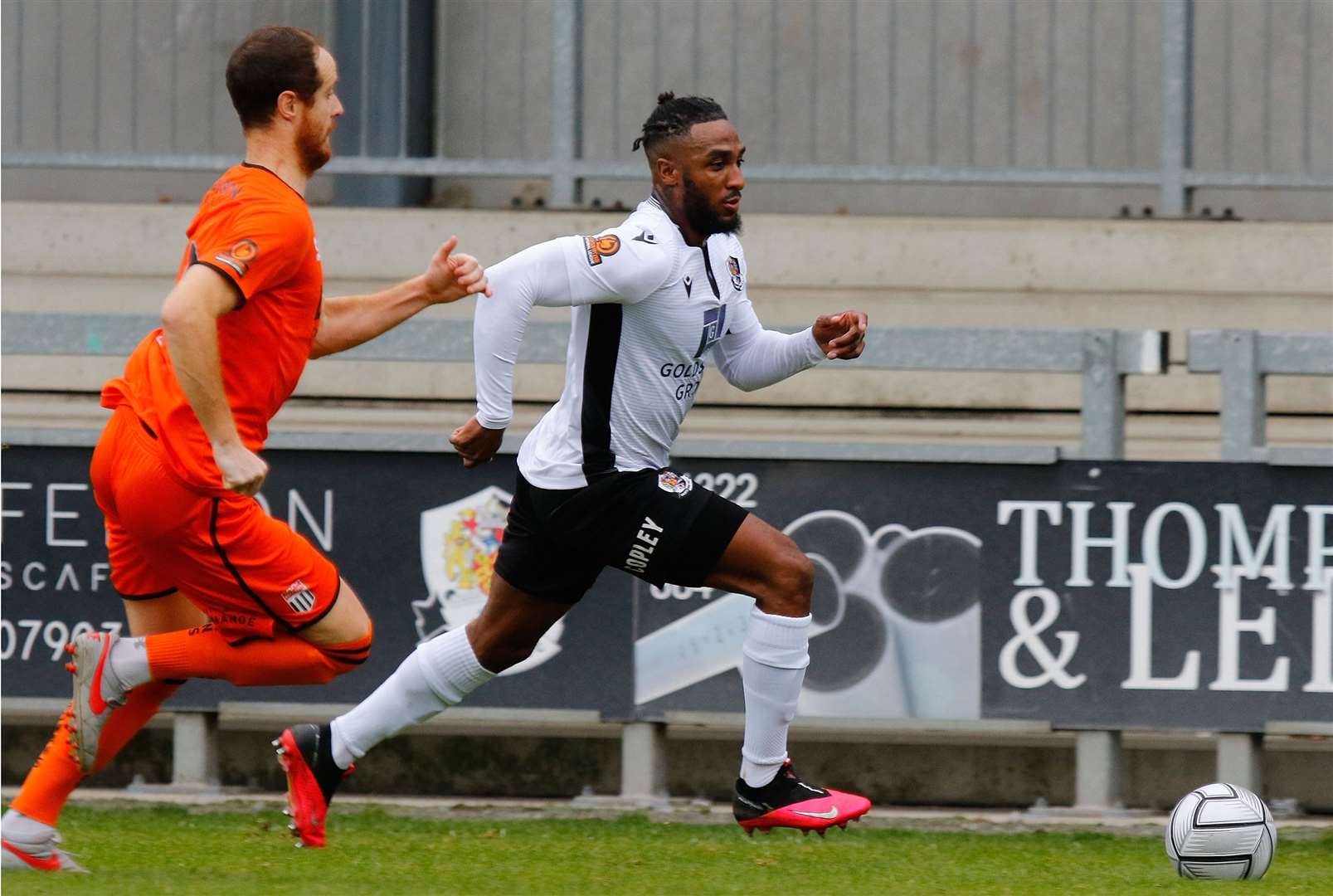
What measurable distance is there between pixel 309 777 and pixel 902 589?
2.41 meters

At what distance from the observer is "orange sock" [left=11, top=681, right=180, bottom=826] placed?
16.9ft

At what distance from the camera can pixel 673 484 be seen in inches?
210

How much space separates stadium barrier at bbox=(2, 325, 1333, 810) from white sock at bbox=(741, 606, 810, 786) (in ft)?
5.17

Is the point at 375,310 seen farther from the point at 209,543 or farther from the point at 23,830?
the point at 23,830

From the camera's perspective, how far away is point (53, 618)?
714 centimetres

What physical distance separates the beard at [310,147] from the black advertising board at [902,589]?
224cm

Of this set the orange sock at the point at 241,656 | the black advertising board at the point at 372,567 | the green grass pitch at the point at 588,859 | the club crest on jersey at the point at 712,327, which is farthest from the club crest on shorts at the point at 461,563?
the orange sock at the point at 241,656

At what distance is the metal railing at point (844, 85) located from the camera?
30.9ft

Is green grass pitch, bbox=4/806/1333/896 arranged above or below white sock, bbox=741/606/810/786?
below

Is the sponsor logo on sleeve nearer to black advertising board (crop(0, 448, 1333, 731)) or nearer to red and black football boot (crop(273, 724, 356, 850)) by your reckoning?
red and black football boot (crop(273, 724, 356, 850))

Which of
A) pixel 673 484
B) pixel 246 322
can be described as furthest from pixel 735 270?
pixel 246 322

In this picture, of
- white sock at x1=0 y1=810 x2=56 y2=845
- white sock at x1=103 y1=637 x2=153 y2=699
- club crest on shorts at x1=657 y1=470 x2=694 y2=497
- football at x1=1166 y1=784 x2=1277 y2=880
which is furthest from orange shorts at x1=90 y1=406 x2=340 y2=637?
football at x1=1166 y1=784 x2=1277 y2=880

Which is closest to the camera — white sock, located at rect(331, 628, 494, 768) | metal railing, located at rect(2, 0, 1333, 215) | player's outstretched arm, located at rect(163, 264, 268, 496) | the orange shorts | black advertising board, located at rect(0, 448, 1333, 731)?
player's outstretched arm, located at rect(163, 264, 268, 496)

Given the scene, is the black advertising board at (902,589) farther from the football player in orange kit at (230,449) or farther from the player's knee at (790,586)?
the football player in orange kit at (230,449)
